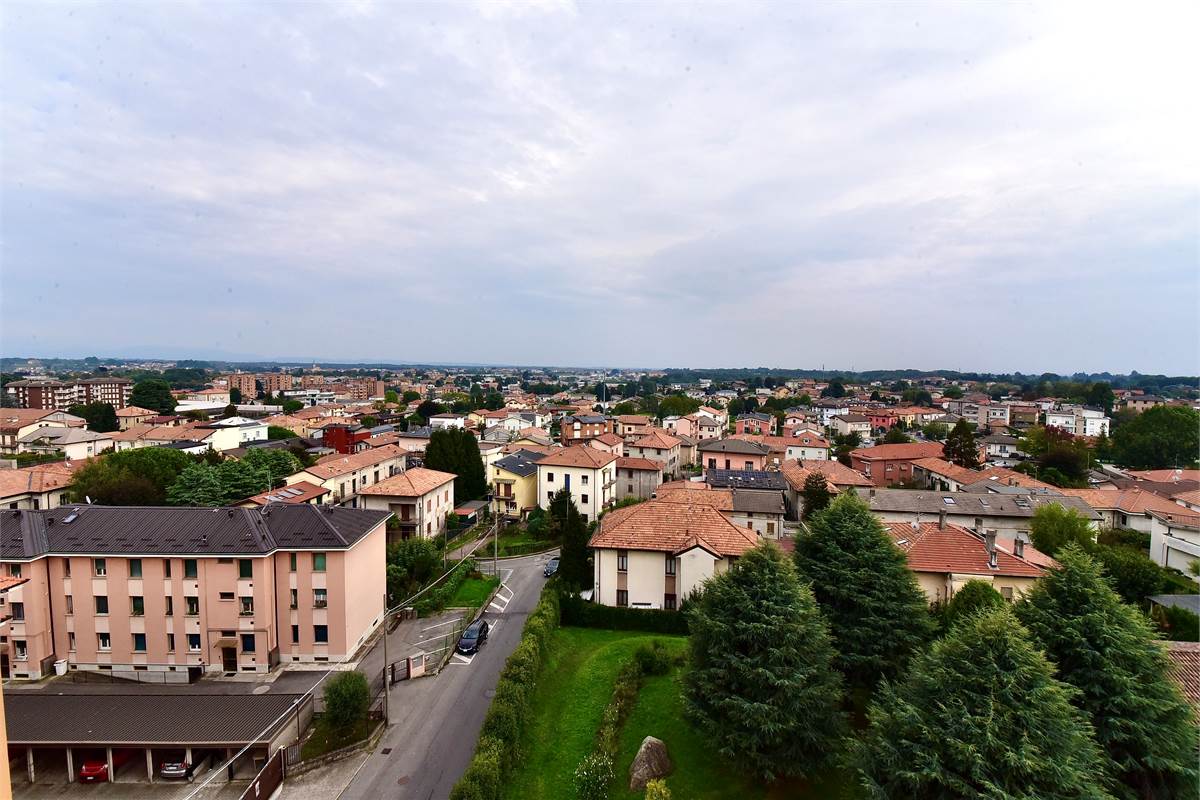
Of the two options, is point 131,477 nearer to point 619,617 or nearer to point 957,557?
point 619,617

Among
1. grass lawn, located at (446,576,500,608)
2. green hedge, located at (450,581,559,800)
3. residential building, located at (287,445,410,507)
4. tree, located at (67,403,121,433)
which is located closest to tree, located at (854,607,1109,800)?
green hedge, located at (450,581,559,800)

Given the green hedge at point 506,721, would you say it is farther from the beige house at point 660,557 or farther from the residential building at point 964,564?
the residential building at point 964,564

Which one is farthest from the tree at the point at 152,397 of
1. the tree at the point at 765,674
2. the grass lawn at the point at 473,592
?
the tree at the point at 765,674

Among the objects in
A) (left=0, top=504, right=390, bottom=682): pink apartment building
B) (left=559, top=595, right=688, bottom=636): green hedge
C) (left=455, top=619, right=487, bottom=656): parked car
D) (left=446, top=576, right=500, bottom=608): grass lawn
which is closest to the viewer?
(left=0, top=504, right=390, bottom=682): pink apartment building

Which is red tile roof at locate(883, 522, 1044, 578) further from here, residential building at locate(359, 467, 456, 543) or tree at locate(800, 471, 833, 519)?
residential building at locate(359, 467, 456, 543)

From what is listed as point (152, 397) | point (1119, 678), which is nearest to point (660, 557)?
point (1119, 678)

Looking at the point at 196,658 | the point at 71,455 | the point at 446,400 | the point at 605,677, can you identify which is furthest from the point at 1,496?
the point at 446,400
